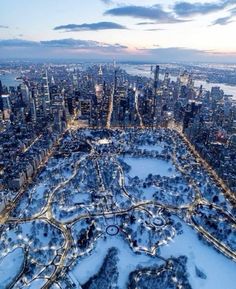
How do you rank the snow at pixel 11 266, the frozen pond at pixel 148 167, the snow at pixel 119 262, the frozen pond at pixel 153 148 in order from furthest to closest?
the frozen pond at pixel 153 148, the frozen pond at pixel 148 167, the snow at pixel 119 262, the snow at pixel 11 266

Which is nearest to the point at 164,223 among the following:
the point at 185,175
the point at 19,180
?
the point at 185,175

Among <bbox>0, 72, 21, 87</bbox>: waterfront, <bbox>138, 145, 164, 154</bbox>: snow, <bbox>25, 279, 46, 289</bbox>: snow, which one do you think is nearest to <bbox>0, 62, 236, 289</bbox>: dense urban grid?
<bbox>25, 279, 46, 289</bbox>: snow

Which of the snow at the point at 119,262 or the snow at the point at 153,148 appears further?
the snow at the point at 153,148

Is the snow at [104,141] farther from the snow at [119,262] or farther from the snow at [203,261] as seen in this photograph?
the snow at [203,261]

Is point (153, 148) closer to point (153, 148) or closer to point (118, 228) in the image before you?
point (153, 148)

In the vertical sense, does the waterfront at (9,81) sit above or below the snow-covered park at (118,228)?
above

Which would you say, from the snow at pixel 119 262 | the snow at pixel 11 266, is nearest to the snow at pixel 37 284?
the snow at pixel 11 266
